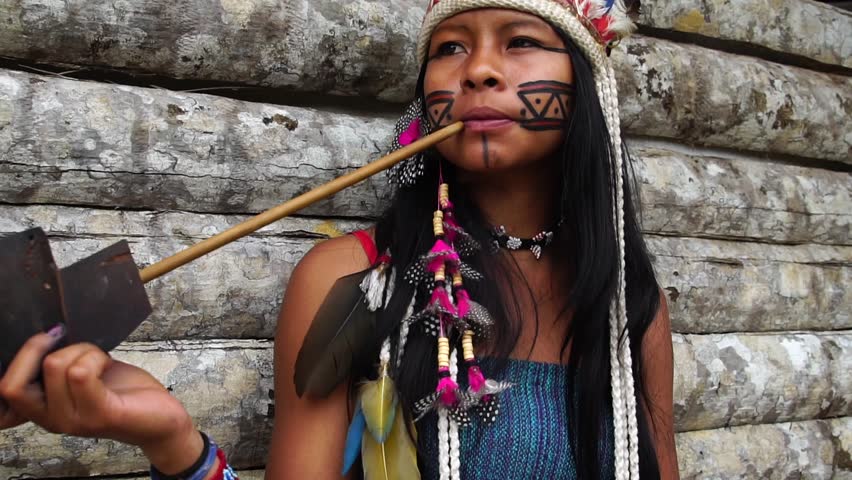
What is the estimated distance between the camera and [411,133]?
7.05 ft

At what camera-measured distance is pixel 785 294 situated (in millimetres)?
3131

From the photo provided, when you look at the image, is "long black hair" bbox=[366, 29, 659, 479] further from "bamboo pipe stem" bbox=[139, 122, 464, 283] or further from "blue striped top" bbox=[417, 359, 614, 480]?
"bamboo pipe stem" bbox=[139, 122, 464, 283]

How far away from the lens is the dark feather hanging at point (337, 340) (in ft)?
6.18

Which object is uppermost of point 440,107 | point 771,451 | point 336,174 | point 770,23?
point 770,23

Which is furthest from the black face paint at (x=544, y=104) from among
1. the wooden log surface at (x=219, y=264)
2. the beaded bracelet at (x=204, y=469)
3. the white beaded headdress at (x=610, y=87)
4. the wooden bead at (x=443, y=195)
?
the beaded bracelet at (x=204, y=469)

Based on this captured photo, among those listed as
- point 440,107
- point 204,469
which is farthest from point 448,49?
point 204,469

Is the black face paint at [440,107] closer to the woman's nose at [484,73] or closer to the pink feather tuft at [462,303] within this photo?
the woman's nose at [484,73]

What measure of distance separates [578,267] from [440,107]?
1.57 feet

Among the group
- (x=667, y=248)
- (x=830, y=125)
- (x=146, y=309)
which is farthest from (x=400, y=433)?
(x=830, y=125)

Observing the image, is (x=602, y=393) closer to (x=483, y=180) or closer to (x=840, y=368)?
(x=483, y=180)

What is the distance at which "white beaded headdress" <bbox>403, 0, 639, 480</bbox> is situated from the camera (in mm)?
2006

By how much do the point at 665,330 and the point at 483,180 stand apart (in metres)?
0.59

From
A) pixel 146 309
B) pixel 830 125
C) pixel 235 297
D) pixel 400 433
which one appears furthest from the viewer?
pixel 830 125

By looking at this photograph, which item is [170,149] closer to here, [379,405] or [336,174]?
[336,174]
